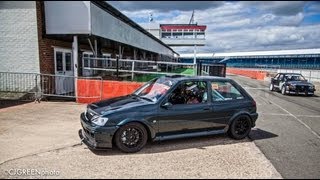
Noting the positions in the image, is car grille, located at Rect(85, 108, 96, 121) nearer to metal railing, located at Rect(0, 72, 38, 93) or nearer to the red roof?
metal railing, located at Rect(0, 72, 38, 93)

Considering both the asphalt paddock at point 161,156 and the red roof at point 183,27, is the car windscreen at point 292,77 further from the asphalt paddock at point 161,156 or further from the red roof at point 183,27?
the red roof at point 183,27

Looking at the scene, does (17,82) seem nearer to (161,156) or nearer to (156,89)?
(156,89)

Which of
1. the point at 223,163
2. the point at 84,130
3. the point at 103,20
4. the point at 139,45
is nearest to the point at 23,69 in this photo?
the point at 103,20

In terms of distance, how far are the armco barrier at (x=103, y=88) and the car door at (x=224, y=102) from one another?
518 centimetres

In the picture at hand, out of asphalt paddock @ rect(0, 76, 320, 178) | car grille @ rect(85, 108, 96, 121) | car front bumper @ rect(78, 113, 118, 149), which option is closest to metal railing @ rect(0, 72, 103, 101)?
asphalt paddock @ rect(0, 76, 320, 178)

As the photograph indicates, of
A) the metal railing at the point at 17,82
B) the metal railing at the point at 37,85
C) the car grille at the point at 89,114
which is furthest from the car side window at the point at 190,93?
the metal railing at the point at 17,82

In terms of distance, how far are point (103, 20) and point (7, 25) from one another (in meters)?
3.84

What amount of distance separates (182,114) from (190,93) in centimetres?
84

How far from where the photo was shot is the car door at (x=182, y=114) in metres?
6.54

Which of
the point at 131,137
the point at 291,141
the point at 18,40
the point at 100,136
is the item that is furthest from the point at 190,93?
the point at 18,40

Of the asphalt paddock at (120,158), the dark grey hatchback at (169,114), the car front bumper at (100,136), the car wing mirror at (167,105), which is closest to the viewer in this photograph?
the asphalt paddock at (120,158)

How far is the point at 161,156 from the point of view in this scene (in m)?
6.03

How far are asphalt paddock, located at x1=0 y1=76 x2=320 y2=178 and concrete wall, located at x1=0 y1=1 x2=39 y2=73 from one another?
170 inches

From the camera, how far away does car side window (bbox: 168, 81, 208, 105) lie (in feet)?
23.0
